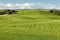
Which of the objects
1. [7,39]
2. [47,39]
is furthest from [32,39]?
[7,39]

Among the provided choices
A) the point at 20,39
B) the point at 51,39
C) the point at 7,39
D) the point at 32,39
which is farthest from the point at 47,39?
the point at 7,39

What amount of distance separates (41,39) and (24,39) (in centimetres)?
226

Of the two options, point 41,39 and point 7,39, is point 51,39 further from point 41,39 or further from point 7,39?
point 7,39

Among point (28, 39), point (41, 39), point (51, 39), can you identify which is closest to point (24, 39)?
point (28, 39)

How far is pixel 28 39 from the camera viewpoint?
70.1 ft

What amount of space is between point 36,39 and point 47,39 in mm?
1463

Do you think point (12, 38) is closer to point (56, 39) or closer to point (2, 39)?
point (2, 39)

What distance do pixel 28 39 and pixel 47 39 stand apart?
253 centimetres

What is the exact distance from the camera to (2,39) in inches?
846

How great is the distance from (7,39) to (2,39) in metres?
0.67

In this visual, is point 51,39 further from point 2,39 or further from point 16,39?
point 2,39

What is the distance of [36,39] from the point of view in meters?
21.5

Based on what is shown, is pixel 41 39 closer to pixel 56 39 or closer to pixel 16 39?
pixel 56 39

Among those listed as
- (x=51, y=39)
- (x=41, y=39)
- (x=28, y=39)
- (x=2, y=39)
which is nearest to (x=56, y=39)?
(x=51, y=39)
